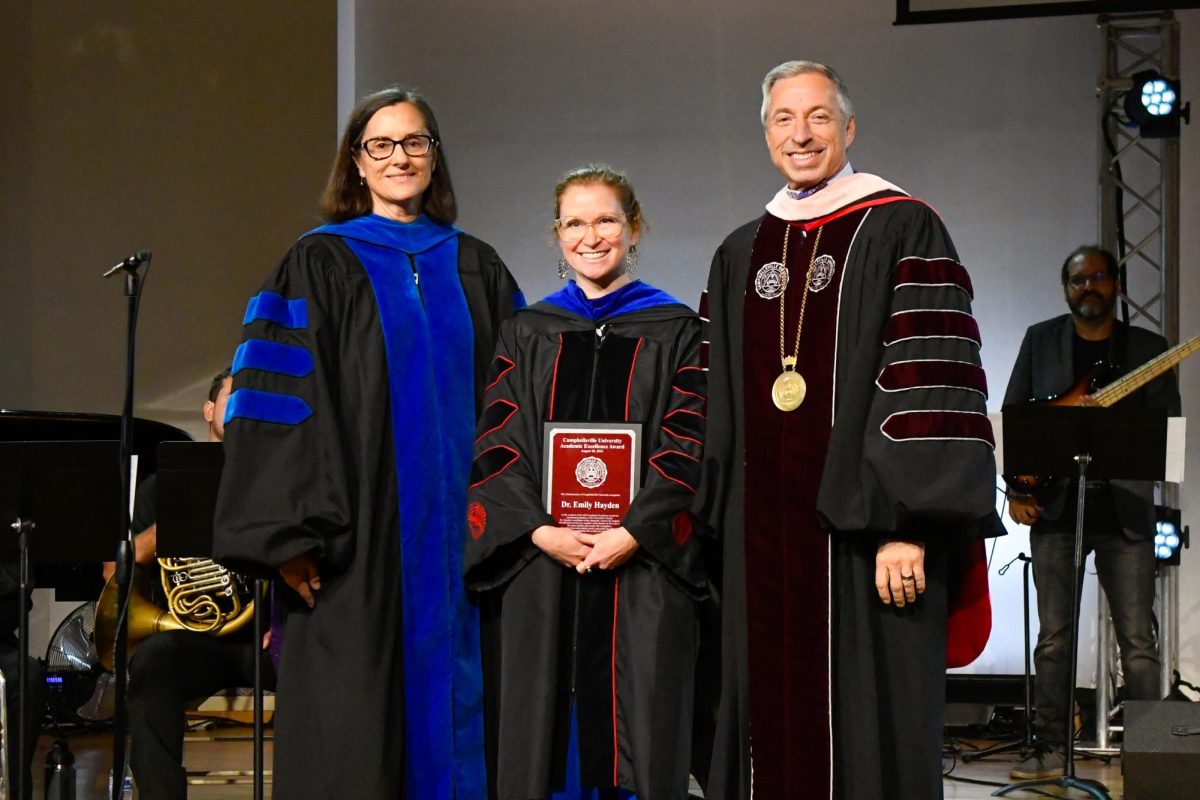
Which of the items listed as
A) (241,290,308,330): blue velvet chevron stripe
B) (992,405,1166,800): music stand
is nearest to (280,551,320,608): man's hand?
(241,290,308,330): blue velvet chevron stripe

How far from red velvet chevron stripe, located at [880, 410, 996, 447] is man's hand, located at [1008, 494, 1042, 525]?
124 inches

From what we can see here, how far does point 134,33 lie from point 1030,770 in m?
5.76

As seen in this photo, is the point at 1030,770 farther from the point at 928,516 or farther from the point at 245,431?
the point at 245,431

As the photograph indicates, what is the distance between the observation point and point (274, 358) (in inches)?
139

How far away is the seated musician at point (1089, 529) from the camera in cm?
615

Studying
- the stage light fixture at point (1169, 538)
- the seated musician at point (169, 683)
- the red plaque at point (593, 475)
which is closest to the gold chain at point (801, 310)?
the red plaque at point (593, 475)

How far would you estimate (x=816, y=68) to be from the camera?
3.39 meters

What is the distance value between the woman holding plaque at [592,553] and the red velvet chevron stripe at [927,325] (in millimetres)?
556

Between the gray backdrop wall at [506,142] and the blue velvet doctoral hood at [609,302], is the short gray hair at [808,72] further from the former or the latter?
the gray backdrop wall at [506,142]

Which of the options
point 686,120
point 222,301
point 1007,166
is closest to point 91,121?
point 222,301

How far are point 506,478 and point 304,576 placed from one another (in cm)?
52

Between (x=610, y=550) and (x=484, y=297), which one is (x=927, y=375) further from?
(x=484, y=297)

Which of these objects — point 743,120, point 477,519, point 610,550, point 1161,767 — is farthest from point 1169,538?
point 477,519

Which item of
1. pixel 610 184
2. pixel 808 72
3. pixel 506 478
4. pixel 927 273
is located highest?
pixel 808 72
